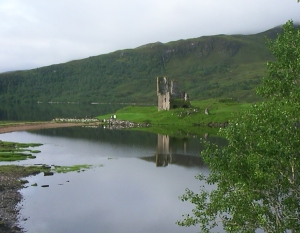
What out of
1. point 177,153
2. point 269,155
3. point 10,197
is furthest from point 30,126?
point 269,155

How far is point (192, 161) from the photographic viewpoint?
263 feet

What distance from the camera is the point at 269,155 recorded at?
2297 cm

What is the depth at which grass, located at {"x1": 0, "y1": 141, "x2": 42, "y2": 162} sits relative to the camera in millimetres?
82750

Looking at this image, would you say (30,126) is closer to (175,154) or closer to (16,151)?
(16,151)

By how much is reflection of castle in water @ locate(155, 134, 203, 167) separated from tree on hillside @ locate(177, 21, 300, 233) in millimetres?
51245

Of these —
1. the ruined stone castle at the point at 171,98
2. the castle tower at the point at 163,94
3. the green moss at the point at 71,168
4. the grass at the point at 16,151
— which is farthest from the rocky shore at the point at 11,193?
the castle tower at the point at 163,94

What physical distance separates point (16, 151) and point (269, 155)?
258 feet

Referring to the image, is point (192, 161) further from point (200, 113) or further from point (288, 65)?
point (200, 113)

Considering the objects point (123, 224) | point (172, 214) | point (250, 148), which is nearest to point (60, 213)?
point (123, 224)

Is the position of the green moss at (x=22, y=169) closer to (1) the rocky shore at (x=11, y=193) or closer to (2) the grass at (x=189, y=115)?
(1) the rocky shore at (x=11, y=193)

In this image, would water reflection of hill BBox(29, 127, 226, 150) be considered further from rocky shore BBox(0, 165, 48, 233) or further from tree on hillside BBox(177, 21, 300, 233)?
tree on hillside BBox(177, 21, 300, 233)

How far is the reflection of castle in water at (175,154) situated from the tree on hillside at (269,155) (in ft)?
168

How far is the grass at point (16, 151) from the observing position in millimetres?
82750

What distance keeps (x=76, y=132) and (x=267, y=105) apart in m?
116
